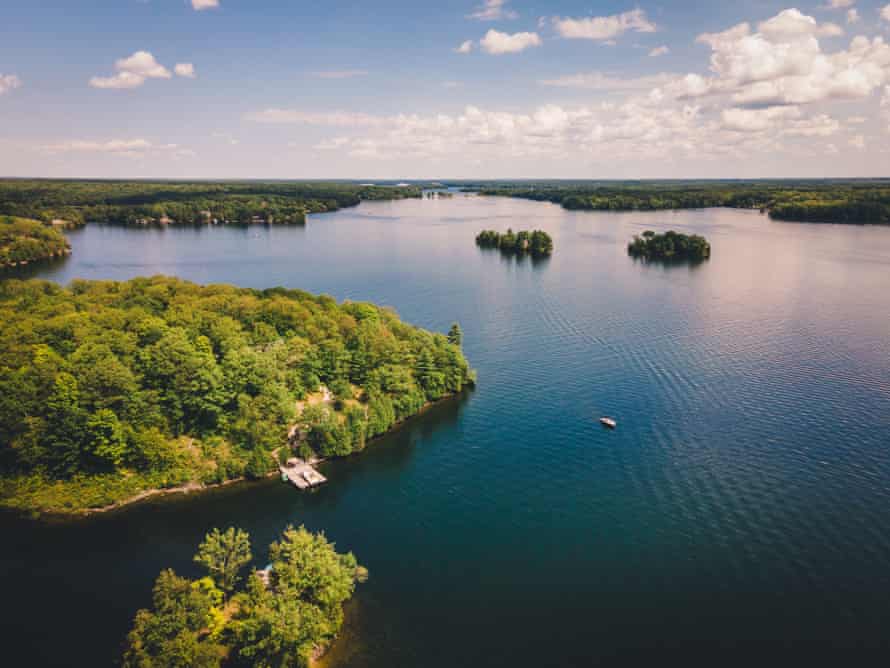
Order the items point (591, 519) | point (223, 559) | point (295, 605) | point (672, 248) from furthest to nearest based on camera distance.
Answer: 1. point (672, 248)
2. point (591, 519)
3. point (223, 559)
4. point (295, 605)

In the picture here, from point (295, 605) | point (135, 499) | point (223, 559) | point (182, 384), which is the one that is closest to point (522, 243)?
point (182, 384)

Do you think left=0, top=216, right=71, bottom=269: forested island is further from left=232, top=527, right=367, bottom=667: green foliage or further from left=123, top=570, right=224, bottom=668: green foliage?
left=232, top=527, right=367, bottom=667: green foliage

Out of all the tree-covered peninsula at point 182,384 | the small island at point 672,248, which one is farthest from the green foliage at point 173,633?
the small island at point 672,248

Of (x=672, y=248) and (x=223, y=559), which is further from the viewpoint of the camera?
(x=672, y=248)

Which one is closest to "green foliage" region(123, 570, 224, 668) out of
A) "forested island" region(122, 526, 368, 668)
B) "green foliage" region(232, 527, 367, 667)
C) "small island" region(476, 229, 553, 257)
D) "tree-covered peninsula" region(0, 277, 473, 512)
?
"forested island" region(122, 526, 368, 668)

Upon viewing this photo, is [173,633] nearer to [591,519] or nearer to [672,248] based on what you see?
[591,519]

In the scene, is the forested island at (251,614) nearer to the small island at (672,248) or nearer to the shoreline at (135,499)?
the shoreline at (135,499)

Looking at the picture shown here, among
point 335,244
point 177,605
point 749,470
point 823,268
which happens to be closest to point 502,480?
point 749,470
